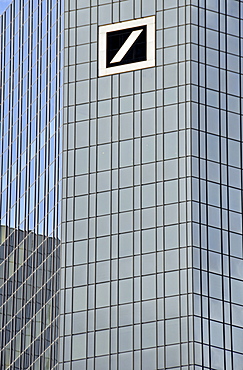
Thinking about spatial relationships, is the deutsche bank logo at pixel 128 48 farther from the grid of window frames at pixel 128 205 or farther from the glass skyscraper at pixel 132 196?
the grid of window frames at pixel 128 205

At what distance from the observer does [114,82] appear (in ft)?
449

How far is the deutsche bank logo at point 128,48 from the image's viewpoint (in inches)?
5344

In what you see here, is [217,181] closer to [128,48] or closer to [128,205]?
[128,205]

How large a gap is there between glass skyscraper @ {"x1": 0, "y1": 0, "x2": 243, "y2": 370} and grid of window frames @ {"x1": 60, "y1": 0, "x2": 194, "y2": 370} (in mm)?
120

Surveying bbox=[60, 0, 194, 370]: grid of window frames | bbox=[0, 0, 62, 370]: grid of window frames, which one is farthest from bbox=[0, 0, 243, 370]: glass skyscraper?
bbox=[0, 0, 62, 370]: grid of window frames

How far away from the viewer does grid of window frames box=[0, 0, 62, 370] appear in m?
136

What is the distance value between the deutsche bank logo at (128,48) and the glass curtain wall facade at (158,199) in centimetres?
75

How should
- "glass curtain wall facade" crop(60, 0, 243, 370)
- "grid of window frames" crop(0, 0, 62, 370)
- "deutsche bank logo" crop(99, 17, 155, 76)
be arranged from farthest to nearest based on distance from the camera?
"grid of window frames" crop(0, 0, 62, 370), "deutsche bank logo" crop(99, 17, 155, 76), "glass curtain wall facade" crop(60, 0, 243, 370)

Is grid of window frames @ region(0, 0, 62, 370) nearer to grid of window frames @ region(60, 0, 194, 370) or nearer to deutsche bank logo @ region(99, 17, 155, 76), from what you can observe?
grid of window frames @ region(60, 0, 194, 370)

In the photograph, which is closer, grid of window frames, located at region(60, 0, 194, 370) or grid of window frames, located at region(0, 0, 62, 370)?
grid of window frames, located at region(60, 0, 194, 370)

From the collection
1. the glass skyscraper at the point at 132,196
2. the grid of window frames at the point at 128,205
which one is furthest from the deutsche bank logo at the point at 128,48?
the grid of window frames at the point at 128,205

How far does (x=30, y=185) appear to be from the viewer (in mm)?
143500

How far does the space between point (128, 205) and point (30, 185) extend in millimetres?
14498

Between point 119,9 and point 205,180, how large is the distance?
18.9 m
